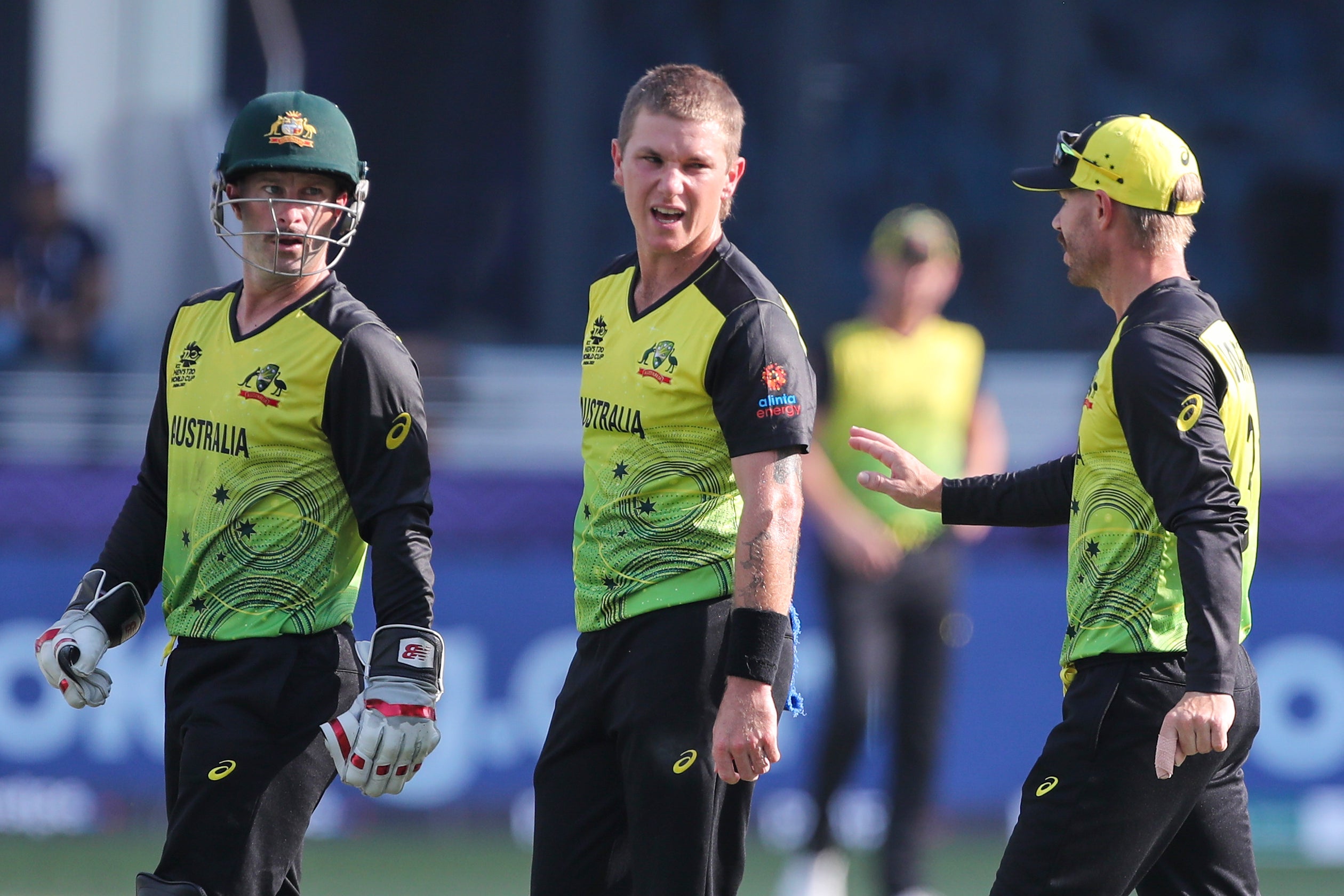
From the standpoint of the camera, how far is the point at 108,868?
6.81 metres

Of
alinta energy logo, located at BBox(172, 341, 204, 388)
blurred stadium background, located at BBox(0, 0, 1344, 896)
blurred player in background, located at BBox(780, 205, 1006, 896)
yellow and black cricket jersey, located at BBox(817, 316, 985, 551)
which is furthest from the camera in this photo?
blurred stadium background, located at BBox(0, 0, 1344, 896)

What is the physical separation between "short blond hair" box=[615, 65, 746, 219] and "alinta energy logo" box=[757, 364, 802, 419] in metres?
0.45

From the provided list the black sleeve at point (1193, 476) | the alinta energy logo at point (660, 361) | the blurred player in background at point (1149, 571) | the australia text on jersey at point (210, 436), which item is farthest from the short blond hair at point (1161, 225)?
the australia text on jersey at point (210, 436)

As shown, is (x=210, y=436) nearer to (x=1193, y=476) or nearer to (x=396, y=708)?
(x=396, y=708)

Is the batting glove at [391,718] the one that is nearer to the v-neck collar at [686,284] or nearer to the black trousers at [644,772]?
the black trousers at [644,772]

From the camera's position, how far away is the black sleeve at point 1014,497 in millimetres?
4098

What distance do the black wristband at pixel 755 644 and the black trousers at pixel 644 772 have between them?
13cm

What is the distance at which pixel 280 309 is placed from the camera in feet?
12.8

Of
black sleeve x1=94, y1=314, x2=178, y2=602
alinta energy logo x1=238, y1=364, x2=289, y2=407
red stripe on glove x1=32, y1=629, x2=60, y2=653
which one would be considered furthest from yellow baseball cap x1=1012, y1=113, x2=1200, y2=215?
red stripe on glove x1=32, y1=629, x2=60, y2=653

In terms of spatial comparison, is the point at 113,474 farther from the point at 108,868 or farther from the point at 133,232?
the point at 133,232

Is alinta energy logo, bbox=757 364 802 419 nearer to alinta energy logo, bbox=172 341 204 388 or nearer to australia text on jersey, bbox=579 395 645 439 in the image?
australia text on jersey, bbox=579 395 645 439

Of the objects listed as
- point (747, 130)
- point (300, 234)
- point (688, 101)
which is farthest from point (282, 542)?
point (747, 130)

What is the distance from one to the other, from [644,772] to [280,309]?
1.25 m

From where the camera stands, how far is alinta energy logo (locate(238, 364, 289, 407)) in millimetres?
3773
